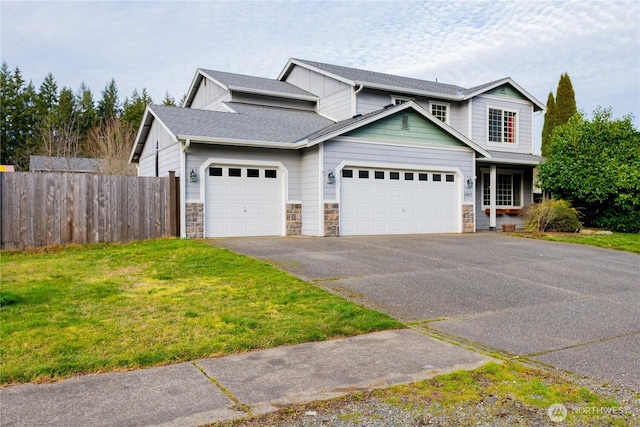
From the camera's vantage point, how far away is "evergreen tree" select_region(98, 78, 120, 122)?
169 feet

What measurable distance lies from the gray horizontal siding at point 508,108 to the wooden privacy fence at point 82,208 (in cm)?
1377

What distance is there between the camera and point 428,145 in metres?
16.8

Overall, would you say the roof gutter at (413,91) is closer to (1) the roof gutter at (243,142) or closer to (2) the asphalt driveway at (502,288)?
(1) the roof gutter at (243,142)

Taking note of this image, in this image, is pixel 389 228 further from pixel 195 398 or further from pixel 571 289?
pixel 195 398

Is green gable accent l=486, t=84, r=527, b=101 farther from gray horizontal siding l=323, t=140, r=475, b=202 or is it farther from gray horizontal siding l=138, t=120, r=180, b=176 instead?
gray horizontal siding l=138, t=120, r=180, b=176

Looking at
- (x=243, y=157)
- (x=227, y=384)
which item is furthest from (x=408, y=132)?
(x=227, y=384)

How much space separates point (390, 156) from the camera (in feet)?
52.8

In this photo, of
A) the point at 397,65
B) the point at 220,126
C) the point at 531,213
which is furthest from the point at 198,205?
the point at 397,65

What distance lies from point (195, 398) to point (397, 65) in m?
29.7

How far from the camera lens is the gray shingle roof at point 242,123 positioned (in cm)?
1445

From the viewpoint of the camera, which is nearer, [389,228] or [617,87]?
[389,228]

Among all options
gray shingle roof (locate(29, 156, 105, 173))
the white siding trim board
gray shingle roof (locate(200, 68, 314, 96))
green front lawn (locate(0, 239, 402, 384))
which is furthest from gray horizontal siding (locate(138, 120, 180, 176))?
gray shingle roof (locate(29, 156, 105, 173))

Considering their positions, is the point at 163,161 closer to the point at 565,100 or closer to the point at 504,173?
the point at 504,173

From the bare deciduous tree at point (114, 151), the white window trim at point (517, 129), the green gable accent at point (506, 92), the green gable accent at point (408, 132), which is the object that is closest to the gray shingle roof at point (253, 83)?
the green gable accent at point (408, 132)
